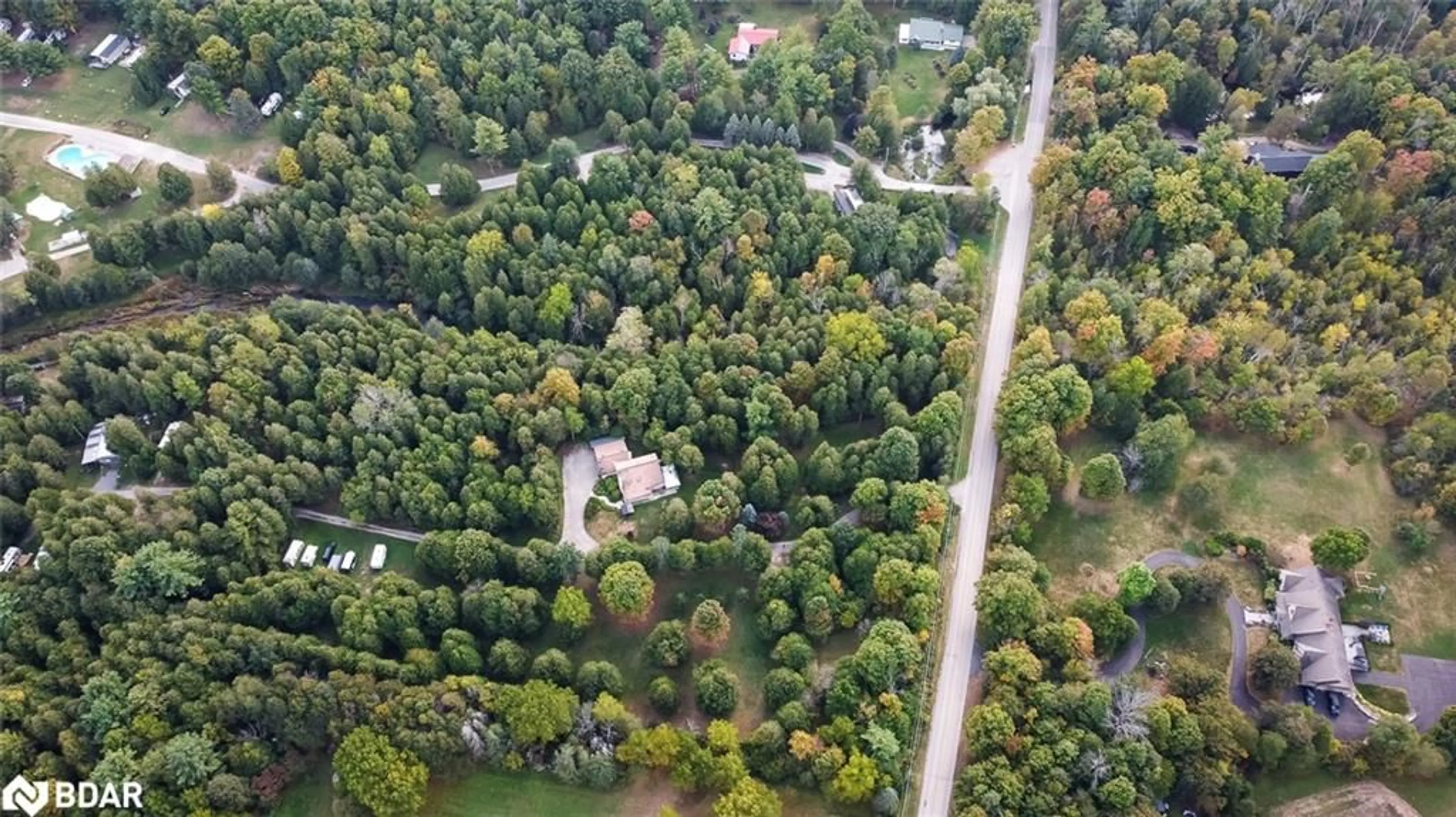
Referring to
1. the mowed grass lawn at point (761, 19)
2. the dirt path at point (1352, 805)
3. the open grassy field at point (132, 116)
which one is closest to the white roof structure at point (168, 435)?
the open grassy field at point (132, 116)

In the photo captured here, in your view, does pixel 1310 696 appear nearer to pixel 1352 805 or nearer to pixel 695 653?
pixel 1352 805

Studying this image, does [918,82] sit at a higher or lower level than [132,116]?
higher

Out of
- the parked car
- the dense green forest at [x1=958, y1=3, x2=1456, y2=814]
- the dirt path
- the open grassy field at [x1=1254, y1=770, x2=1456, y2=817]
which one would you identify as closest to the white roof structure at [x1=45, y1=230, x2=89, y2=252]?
the dense green forest at [x1=958, y1=3, x2=1456, y2=814]

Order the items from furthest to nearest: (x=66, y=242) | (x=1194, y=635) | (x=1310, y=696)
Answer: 1. (x=66, y=242)
2. (x=1194, y=635)
3. (x=1310, y=696)

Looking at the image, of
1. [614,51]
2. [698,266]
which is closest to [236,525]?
[698,266]

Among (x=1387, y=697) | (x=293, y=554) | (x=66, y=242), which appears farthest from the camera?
(x=66, y=242)

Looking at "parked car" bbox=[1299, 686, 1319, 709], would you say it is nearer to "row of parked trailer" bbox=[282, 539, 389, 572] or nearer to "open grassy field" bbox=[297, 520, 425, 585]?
"open grassy field" bbox=[297, 520, 425, 585]

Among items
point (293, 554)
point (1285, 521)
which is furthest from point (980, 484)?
point (293, 554)

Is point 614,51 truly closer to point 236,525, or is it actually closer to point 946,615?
point 236,525
